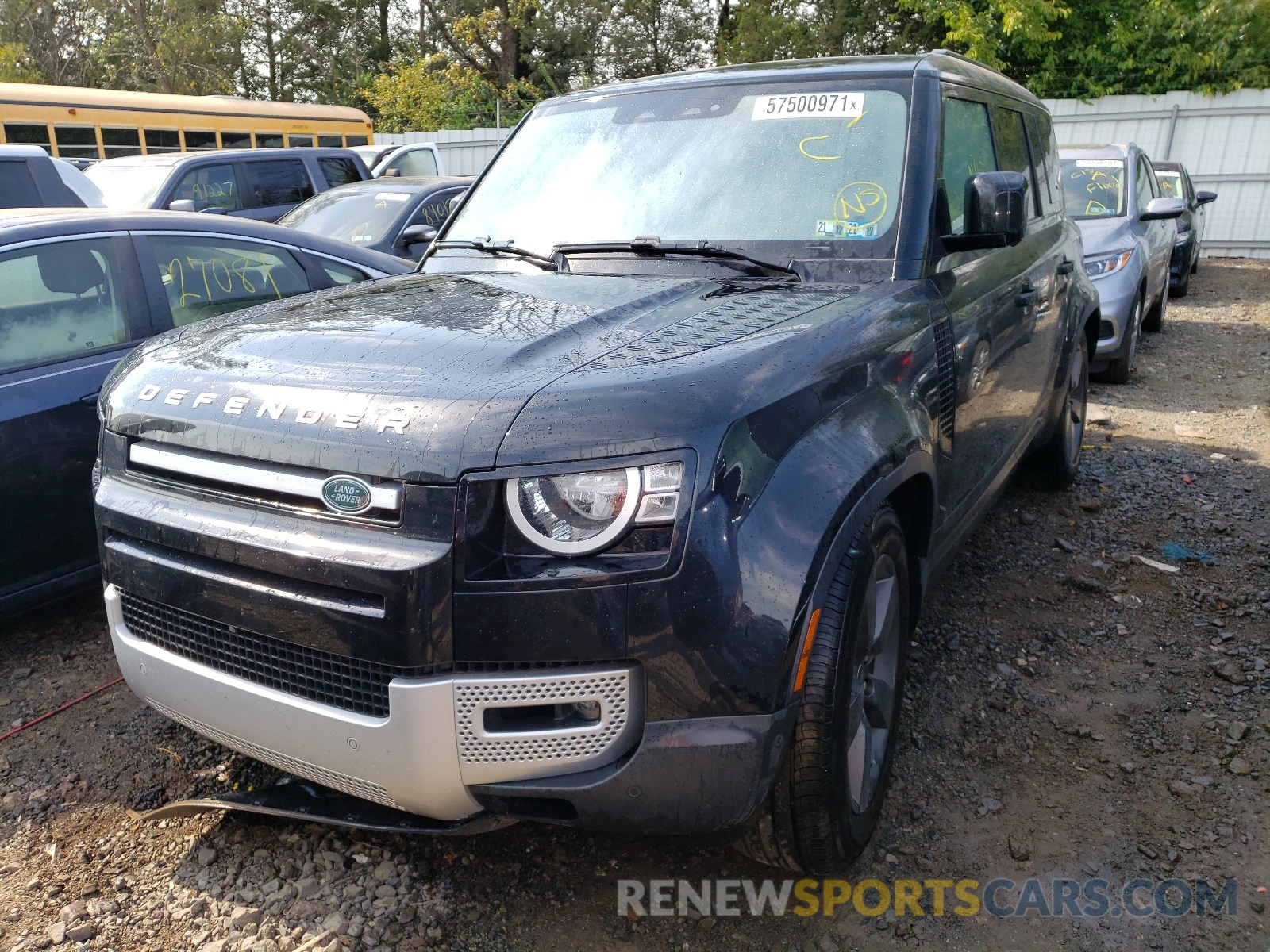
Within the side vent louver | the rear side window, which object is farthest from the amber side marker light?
the rear side window

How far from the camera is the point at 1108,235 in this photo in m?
8.22

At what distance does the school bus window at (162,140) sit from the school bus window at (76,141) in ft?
2.63

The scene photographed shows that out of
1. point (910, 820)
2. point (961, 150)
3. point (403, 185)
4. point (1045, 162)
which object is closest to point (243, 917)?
point (910, 820)

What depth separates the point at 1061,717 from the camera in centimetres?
332

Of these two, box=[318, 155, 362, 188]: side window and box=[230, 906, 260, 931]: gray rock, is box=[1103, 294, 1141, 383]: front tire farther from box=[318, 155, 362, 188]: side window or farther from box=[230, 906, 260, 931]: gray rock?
box=[318, 155, 362, 188]: side window

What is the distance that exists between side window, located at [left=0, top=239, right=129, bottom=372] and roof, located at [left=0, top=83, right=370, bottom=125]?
1136 centimetres

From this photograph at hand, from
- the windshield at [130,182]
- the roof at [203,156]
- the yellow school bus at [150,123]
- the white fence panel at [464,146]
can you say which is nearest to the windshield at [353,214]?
the windshield at [130,182]

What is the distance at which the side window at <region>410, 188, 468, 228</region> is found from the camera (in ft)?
28.2

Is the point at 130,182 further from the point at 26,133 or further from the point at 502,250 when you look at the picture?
the point at 502,250

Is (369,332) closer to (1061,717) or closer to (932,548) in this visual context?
(932,548)

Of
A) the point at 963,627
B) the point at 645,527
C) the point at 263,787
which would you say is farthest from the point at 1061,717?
the point at 263,787

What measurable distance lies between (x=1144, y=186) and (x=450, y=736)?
9.28m

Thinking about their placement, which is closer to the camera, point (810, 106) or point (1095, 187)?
point (810, 106)

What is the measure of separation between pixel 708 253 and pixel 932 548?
1094mm
